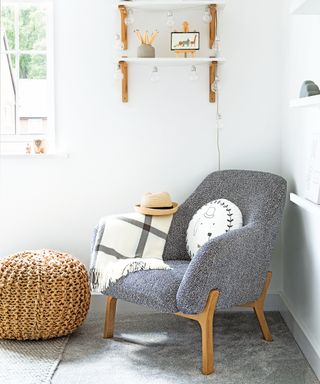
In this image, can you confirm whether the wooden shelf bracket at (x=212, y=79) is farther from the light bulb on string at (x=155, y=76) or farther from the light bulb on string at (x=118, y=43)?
the light bulb on string at (x=118, y=43)

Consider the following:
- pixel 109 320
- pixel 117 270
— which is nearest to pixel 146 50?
pixel 117 270

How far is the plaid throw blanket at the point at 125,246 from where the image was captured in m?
3.15

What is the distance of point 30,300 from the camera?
10.4ft

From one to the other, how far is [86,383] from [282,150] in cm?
172

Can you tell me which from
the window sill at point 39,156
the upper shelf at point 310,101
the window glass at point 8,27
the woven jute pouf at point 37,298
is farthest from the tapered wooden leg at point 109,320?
the window glass at point 8,27

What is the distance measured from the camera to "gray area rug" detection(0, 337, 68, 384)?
2.82 m

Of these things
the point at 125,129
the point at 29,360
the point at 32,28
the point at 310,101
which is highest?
the point at 32,28

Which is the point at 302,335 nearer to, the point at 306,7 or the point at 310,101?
the point at 310,101

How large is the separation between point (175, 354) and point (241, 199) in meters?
0.87

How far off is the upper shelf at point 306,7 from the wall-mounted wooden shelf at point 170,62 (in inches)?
47.2

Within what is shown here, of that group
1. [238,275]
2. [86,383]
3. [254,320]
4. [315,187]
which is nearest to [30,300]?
[86,383]

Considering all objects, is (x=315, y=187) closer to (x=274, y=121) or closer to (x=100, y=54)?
(x=274, y=121)

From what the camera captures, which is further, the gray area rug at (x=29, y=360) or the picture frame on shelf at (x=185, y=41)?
the picture frame on shelf at (x=185, y=41)

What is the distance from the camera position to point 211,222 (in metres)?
3.33
